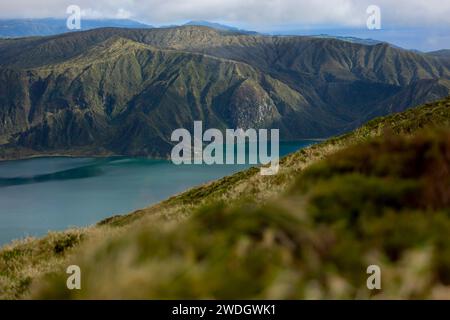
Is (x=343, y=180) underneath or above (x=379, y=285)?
above

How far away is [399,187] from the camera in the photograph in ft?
21.3

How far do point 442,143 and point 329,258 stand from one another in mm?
2972

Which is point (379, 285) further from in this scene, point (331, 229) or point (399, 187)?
point (399, 187)

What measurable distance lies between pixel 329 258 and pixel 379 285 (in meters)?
0.55

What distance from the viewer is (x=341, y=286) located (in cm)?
493

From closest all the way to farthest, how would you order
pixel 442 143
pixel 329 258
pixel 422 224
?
pixel 329 258 < pixel 422 224 < pixel 442 143

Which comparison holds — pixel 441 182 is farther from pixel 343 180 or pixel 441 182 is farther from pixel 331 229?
pixel 331 229

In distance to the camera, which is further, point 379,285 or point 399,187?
point 399,187

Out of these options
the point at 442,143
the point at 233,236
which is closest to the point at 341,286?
the point at 233,236
